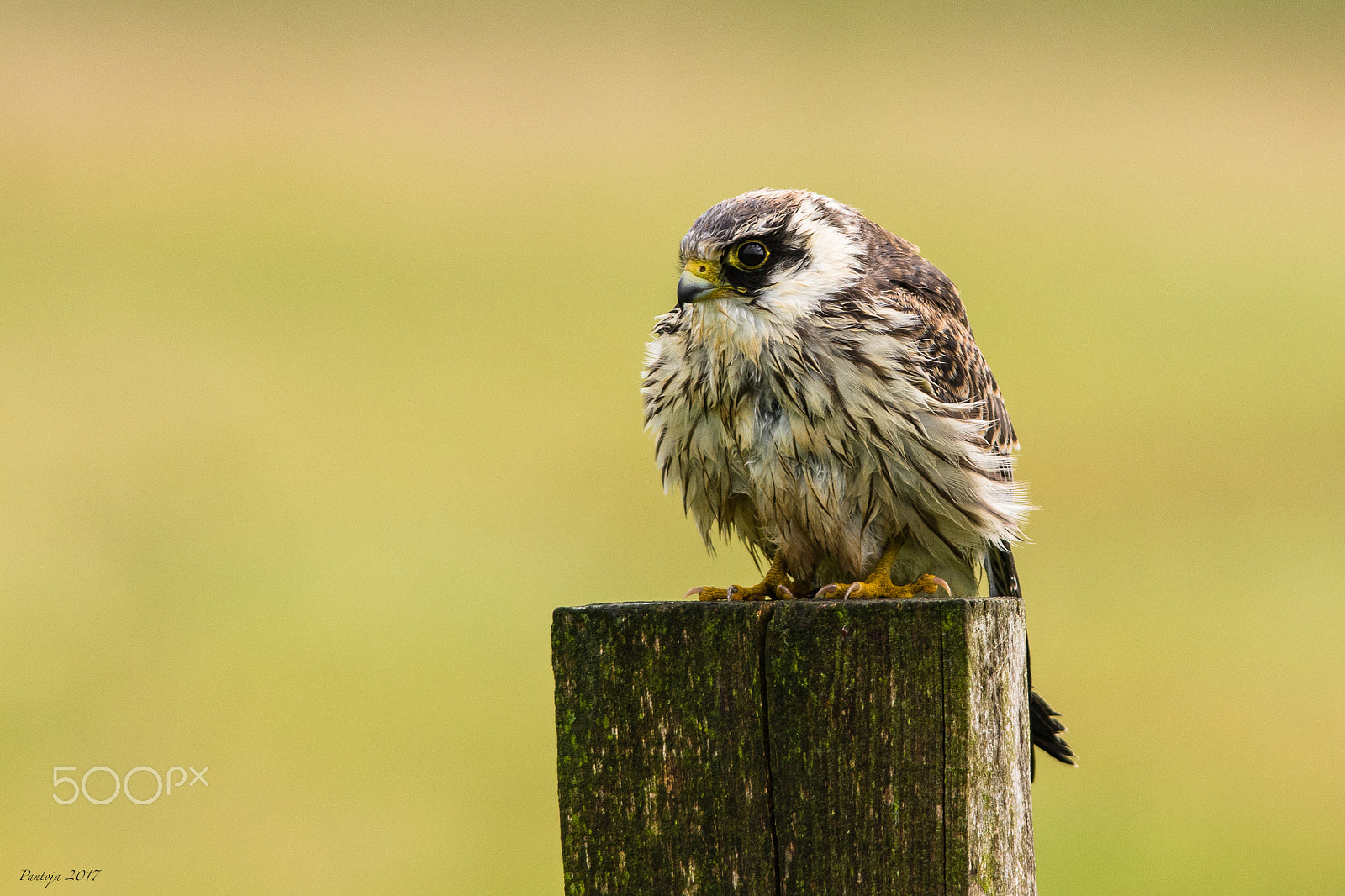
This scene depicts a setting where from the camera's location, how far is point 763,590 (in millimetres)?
3674

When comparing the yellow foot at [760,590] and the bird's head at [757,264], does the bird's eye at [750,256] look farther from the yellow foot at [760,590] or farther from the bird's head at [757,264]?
the yellow foot at [760,590]

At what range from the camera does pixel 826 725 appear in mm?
2127

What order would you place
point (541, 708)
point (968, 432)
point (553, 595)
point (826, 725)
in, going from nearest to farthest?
point (826, 725) → point (968, 432) → point (541, 708) → point (553, 595)

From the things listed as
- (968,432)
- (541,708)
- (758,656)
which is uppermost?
(968,432)

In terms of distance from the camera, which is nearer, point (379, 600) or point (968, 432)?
point (968, 432)

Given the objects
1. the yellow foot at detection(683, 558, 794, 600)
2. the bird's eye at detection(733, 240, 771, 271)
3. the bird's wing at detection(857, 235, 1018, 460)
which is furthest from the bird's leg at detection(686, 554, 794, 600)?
the bird's eye at detection(733, 240, 771, 271)

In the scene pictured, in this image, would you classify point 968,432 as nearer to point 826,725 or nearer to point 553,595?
point 826,725

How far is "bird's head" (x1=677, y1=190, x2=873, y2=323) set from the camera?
353cm

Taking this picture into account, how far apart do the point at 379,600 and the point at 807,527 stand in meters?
6.82

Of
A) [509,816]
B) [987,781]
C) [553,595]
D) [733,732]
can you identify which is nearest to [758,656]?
[733,732]

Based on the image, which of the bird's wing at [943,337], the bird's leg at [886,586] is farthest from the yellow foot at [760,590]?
the bird's wing at [943,337]

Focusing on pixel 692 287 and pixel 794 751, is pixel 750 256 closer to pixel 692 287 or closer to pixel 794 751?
pixel 692 287

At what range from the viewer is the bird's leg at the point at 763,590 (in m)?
3.38

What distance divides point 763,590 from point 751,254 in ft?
2.98
